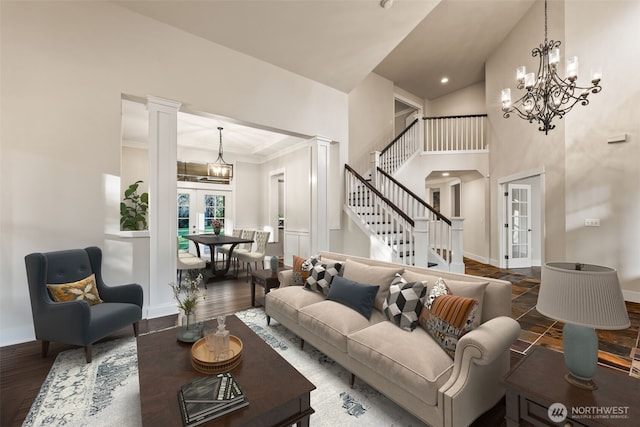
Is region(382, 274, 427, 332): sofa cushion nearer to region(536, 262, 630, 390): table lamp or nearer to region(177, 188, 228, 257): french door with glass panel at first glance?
region(536, 262, 630, 390): table lamp

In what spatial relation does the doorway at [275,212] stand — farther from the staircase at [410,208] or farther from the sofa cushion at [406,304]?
the sofa cushion at [406,304]

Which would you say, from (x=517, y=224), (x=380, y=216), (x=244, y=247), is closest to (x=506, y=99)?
(x=380, y=216)

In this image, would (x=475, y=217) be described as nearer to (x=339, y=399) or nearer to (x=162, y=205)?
(x=339, y=399)

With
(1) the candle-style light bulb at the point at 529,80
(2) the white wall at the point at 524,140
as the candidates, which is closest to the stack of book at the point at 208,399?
(1) the candle-style light bulb at the point at 529,80

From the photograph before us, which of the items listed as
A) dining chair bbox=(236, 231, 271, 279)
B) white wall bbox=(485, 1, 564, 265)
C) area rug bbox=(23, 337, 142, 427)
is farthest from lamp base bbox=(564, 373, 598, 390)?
dining chair bbox=(236, 231, 271, 279)

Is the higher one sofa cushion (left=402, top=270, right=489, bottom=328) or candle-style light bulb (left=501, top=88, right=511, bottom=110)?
candle-style light bulb (left=501, top=88, right=511, bottom=110)

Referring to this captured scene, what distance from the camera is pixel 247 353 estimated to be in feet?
5.65

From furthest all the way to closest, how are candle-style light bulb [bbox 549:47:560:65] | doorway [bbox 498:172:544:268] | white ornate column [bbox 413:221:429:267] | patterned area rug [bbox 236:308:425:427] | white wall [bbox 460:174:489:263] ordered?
1. white wall [bbox 460:174:489:263]
2. doorway [bbox 498:172:544:268]
3. white ornate column [bbox 413:221:429:267]
4. candle-style light bulb [bbox 549:47:560:65]
5. patterned area rug [bbox 236:308:425:427]

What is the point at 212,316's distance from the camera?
333 centimetres

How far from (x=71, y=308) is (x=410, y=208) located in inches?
201

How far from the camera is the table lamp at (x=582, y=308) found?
1128mm

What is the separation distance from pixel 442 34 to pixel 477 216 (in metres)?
4.60

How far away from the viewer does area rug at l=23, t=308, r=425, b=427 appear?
1.70 m

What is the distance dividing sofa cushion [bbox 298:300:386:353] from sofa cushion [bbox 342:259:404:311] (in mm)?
160
